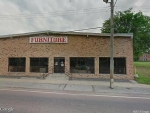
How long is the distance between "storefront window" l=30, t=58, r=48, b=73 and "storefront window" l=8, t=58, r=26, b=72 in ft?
3.88

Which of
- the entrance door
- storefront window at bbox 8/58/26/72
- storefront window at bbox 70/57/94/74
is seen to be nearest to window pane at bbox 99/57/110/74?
storefront window at bbox 70/57/94/74

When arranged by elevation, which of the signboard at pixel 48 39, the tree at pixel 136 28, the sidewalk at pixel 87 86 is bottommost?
the sidewalk at pixel 87 86

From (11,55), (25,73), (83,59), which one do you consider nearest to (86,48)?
(83,59)

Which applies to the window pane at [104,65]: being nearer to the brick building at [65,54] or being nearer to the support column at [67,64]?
the brick building at [65,54]

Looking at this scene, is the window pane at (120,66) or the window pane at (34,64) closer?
the window pane at (120,66)

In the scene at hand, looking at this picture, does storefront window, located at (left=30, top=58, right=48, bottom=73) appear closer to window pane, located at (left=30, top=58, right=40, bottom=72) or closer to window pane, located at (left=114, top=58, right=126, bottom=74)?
window pane, located at (left=30, top=58, right=40, bottom=72)

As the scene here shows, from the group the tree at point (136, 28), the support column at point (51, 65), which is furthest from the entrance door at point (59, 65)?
the tree at point (136, 28)

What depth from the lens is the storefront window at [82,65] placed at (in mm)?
15539

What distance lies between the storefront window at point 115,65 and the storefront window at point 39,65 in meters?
6.86

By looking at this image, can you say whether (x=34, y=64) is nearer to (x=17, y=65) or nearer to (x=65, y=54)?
(x=17, y=65)

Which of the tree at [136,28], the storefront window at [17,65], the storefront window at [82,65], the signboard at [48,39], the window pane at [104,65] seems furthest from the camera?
the tree at [136,28]

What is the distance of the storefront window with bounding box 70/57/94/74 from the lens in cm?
1554

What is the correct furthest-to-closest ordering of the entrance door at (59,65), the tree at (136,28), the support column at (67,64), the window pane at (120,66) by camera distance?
1. the tree at (136,28)
2. the entrance door at (59,65)
3. the support column at (67,64)
4. the window pane at (120,66)

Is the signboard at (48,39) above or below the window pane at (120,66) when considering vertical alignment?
above
